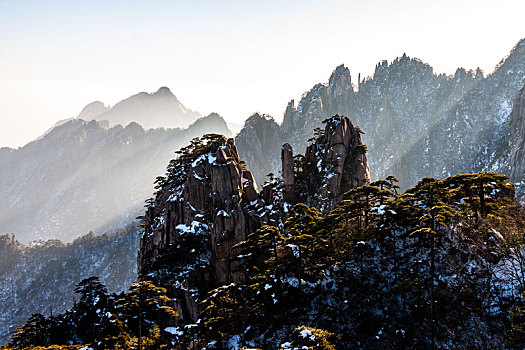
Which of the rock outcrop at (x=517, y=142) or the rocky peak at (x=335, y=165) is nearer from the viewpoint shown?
the rocky peak at (x=335, y=165)

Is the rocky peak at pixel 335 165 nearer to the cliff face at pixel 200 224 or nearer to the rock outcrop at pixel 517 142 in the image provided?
the cliff face at pixel 200 224

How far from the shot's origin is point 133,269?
→ 19000 cm

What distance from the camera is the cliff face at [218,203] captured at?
167ft

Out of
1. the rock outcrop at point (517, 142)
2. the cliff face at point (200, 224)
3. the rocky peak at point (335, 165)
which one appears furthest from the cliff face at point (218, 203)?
the rock outcrop at point (517, 142)

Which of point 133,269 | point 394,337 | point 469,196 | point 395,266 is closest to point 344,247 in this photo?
point 395,266

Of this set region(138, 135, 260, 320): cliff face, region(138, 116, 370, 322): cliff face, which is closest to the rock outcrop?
region(138, 116, 370, 322): cliff face

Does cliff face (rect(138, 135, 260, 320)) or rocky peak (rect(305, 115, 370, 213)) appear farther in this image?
rocky peak (rect(305, 115, 370, 213))

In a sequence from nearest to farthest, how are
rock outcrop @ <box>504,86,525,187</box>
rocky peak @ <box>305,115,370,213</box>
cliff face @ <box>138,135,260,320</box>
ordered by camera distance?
cliff face @ <box>138,135,260,320</box>
rocky peak @ <box>305,115,370,213</box>
rock outcrop @ <box>504,86,525,187</box>

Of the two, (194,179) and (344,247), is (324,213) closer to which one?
(344,247)

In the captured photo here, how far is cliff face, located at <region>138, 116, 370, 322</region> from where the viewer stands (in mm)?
50781

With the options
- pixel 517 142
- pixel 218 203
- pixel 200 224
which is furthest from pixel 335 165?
pixel 517 142

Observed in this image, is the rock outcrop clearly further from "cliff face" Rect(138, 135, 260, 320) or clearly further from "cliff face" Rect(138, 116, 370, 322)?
"cliff face" Rect(138, 135, 260, 320)

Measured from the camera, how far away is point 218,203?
181ft

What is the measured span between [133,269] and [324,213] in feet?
547
